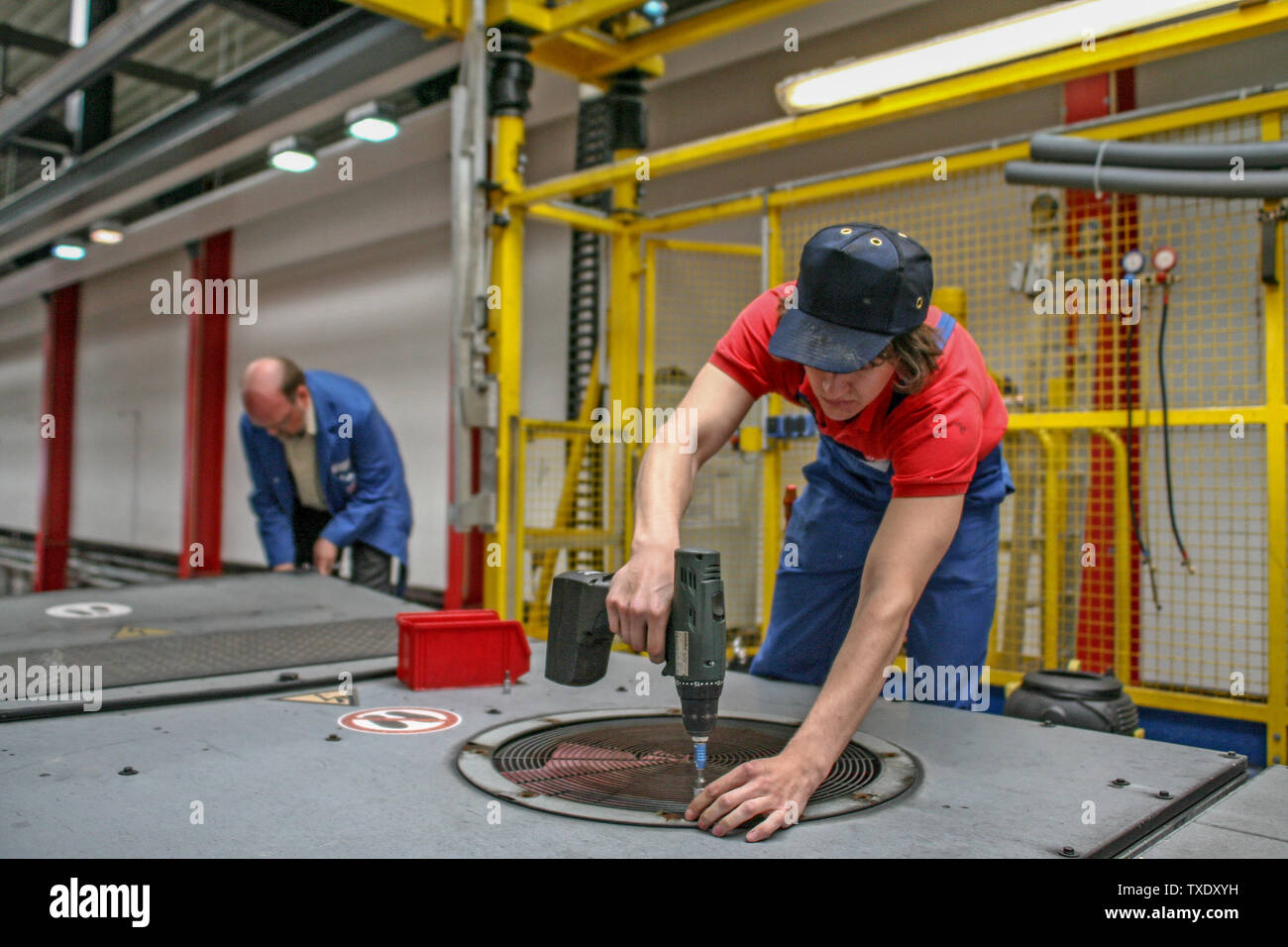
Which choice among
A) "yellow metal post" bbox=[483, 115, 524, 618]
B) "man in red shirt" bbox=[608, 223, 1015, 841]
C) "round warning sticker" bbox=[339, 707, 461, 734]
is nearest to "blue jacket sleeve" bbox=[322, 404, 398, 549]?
"yellow metal post" bbox=[483, 115, 524, 618]

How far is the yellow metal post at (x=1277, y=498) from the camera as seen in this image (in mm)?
2916

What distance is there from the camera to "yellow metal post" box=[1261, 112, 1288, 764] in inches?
115

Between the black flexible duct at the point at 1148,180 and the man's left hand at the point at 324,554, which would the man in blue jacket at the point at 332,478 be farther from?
the black flexible duct at the point at 1148,180

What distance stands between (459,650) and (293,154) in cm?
494

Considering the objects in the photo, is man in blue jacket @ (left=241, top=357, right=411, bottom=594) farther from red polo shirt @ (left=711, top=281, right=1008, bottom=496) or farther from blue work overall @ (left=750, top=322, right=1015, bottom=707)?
red polo shirt @ (left=711, top=281, right=1008, bottom=496)

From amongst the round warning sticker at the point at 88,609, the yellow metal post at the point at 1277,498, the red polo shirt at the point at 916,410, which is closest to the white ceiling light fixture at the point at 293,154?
the round warning sticker at the point at 88,609

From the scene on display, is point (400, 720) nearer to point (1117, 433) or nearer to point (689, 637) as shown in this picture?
point (689, 637)

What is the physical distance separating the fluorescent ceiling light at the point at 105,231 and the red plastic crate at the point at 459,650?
7.85 metres

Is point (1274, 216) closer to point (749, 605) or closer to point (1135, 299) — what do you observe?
point (1135, 299)

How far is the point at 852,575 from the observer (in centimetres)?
232

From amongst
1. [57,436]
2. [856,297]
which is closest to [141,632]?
[856,297]

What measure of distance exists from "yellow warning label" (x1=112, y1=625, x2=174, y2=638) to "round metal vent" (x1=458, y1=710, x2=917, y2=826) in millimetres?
1063

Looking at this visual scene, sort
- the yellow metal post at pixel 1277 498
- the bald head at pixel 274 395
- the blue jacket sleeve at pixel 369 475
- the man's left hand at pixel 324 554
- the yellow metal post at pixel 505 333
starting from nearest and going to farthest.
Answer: the yellow metal post at pixel 1277 498 < the bald head at pixel 274 395 < the man's left hand at pixel 324 554 < the blue jacket sleeve at pixel 369 475 < the yellow metal post at pixel 505 333
